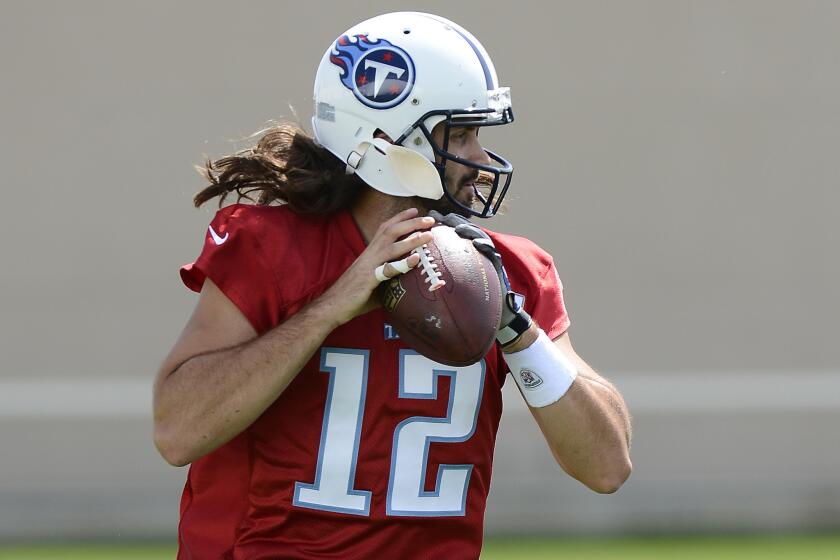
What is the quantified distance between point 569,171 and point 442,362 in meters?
4.80

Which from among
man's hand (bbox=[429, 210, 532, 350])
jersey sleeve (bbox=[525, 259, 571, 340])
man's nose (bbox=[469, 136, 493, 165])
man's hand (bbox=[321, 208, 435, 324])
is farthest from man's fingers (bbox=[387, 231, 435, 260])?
jersey sleeve (bbox=[525, 259, 571, 340])

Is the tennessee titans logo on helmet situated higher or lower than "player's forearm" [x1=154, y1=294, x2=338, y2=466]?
higher

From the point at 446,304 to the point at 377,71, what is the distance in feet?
2.15

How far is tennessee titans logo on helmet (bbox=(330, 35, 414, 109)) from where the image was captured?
2.94m

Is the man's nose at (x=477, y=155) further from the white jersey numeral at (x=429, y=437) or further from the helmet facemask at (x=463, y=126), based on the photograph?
the white jersey numeral at (x=429, y=437)

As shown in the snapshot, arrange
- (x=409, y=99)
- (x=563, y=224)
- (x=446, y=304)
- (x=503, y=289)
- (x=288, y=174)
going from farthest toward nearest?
(x=563, y=224) < (x=288, y=174) < (x=409, y=99) < (x=503, y=289) < (x=446, y=304)

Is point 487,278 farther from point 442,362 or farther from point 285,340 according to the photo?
point 285,340

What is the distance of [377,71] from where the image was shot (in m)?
2.97

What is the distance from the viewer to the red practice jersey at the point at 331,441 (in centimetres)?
278

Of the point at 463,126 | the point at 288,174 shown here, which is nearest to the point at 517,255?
the point at 463,126

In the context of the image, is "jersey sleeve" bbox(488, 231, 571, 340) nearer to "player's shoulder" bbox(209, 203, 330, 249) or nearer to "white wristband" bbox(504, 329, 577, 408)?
"white wristband" bbox(504, 329, 577, 408)

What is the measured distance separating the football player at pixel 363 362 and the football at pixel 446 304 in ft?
0.15

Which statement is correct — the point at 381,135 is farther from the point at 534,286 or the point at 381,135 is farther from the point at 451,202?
the point at 534,286

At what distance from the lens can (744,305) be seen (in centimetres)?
738
